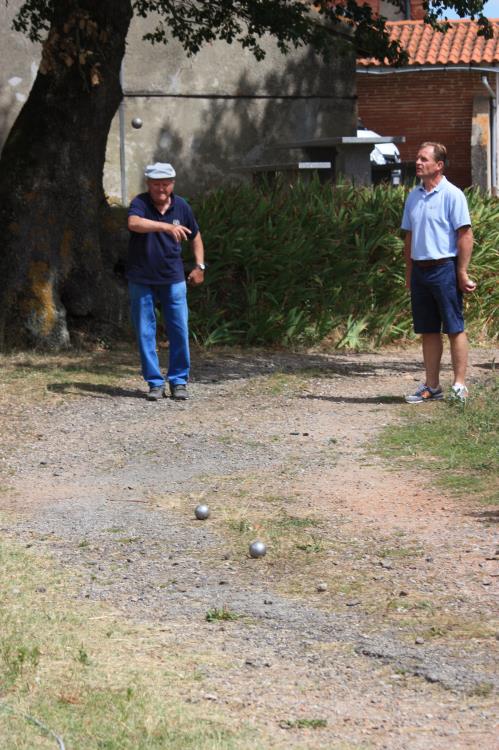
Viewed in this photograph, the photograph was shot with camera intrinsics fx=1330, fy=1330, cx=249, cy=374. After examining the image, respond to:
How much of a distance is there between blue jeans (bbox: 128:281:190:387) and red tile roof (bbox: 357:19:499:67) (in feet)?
79.3

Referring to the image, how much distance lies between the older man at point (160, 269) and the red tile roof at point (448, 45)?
24114 millimetres

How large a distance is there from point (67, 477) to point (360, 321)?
6.52 m

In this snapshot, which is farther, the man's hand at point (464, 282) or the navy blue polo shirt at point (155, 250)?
the navy blue polo shirt at point (155, 250)

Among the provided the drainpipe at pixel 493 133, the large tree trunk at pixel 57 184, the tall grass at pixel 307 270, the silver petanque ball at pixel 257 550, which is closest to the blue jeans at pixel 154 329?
the large tree trunk at pixel 57 184

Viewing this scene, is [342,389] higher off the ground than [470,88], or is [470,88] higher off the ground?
[470,88]

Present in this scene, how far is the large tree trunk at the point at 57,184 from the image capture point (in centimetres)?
1231

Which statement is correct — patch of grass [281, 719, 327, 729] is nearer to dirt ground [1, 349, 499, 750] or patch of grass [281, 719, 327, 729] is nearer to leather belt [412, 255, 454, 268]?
dirt ground [1, 349, 499, 750]

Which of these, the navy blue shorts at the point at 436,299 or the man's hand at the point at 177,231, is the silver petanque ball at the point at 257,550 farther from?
the man's hand at the point at 177,231

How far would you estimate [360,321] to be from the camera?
13.9 m

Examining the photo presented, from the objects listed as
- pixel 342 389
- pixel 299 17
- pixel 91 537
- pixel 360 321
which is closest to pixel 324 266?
pixel 360 321

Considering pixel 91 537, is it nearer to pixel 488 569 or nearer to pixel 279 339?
pixel 488 569

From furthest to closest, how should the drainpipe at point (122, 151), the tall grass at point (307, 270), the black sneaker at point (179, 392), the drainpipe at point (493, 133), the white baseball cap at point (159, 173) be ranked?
1. the drainpipe at point (493, 133)
2. the drainpipe at point (122, 151)
3. the tall grass at point (307, 270)
4. the black sneaker at point (179, 392)
5. the white baseball cap at point (159, 173)

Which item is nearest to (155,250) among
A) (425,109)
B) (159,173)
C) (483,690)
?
(159,173)

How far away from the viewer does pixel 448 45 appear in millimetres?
34812
